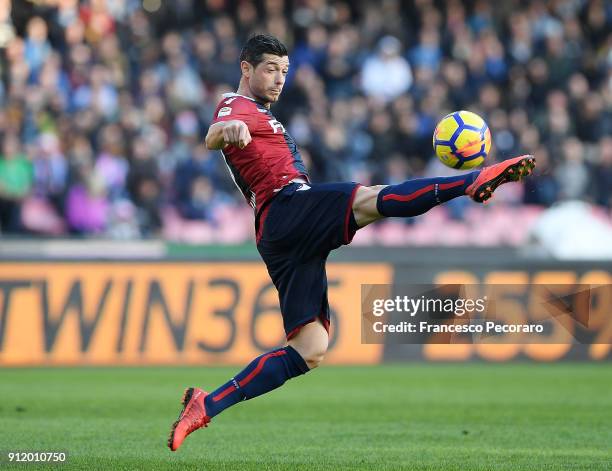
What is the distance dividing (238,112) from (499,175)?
1.71 metres

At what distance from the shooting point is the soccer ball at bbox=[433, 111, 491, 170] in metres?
7.36

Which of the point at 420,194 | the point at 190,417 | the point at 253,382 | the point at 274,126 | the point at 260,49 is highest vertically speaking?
the point at 260,49

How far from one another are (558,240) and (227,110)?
36.7 ft

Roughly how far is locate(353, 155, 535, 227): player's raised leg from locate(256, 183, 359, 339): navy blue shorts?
0.11m

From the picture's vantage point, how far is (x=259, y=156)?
23.8 ft

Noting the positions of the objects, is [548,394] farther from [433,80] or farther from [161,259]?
[433,80]

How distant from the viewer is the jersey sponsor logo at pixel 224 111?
723 cm

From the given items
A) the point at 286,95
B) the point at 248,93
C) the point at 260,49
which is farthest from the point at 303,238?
the point at 286,95

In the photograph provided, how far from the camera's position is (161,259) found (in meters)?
15.4

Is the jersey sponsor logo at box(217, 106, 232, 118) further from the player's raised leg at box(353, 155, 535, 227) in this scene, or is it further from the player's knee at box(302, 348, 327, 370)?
the player's knee at box(302, 348, 327, 370)

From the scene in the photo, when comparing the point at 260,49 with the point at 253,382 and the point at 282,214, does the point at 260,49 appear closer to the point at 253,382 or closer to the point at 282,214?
the point at 282,214

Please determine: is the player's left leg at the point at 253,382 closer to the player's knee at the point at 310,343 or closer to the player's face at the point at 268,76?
the player's knee at the point at 310,343

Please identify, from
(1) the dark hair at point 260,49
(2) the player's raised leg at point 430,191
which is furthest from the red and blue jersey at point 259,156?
(2) the player's raised leg at point 430,191

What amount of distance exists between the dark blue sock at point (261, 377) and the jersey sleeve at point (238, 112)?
1.39 meters
